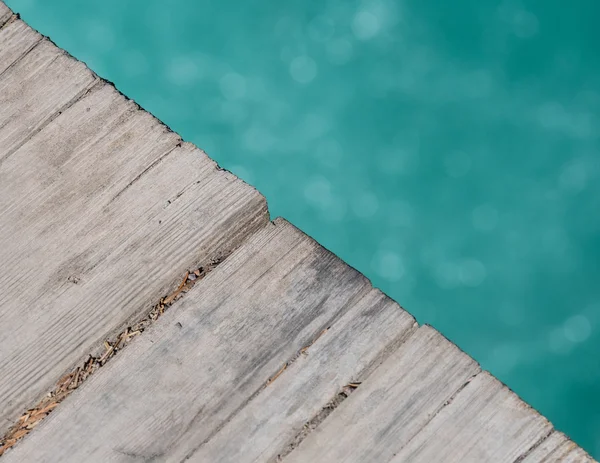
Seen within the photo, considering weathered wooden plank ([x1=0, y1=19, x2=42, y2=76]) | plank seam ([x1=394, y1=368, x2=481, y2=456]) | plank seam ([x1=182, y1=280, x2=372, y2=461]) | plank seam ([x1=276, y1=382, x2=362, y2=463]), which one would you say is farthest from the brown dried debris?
weathered wooden plank ([x1=0, y1=19, x2=42, y2=76])

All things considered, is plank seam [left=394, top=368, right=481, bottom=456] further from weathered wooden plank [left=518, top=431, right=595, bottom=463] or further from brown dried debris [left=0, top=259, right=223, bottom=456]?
brown dried debris [left=0, top=259, right=223, bottom=456]

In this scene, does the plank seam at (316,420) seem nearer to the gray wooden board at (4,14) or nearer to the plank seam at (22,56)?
the plank seam at (22,56)

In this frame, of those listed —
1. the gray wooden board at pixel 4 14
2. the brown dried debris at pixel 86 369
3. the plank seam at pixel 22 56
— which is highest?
the gray wooden board at pixel 4 14

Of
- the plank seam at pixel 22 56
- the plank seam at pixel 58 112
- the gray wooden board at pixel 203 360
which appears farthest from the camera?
the plank seam at pixel 22 56

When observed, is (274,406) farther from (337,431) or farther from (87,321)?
(87,321)

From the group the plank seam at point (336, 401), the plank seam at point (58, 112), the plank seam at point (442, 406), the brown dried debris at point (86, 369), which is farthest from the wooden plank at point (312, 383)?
the plank seam at point (58, 112)

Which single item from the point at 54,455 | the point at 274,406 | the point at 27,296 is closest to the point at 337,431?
the point at 274,406

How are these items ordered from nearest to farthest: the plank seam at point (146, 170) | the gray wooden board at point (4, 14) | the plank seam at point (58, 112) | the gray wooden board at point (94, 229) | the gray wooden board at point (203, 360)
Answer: the gray wooden board at point (203, 360) → the gray wooden board at point (94, 229) → the plank seam at point (146, 170) → the plank seam at point (58, 112) → the gray wooden board at point (4, 14)
